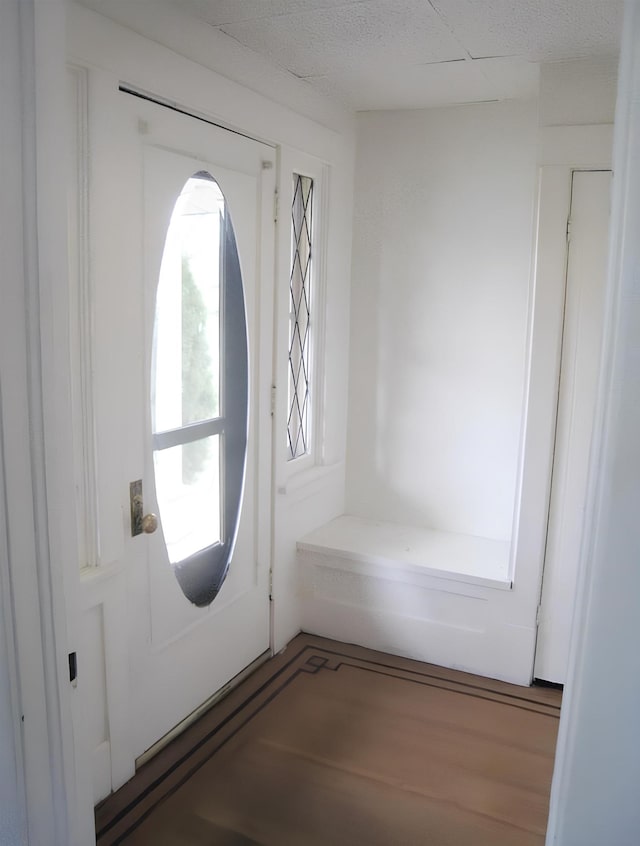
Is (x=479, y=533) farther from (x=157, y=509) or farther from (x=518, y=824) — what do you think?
(x=157, y=509)

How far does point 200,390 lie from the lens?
2.50 meters

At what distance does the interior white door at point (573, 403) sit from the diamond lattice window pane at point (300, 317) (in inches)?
44.0

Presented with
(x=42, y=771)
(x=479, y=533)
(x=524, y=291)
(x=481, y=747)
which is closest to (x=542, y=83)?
(x=524, y=291)

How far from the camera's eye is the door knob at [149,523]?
2234mm

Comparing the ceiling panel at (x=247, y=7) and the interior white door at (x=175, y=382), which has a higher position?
the ceiling panel at (x=247, y=7)

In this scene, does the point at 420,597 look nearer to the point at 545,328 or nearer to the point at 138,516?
the point at 545,328

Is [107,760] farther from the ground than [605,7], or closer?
closer

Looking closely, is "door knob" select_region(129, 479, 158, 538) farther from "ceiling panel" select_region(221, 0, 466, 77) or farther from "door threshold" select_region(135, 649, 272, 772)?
"ceiling panel" select_region(221, 0, 466, 77)

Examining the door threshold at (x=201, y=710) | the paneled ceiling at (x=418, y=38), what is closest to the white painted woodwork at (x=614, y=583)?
the paneled ceiling at (x=418, y=38)

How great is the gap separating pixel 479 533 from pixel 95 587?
1935 millimetres

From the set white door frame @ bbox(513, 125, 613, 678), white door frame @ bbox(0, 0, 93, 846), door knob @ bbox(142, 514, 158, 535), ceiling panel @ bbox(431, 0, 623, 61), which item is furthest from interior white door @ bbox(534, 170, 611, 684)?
white door frame @ bbox(0, 0, 93, 846)

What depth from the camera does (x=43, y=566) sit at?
117cm

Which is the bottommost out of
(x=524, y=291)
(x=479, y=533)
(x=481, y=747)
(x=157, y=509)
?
(x=481, y=747)

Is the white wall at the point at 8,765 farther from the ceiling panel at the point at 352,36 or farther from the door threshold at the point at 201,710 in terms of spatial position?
the ceiling panel at the point at 352,36
